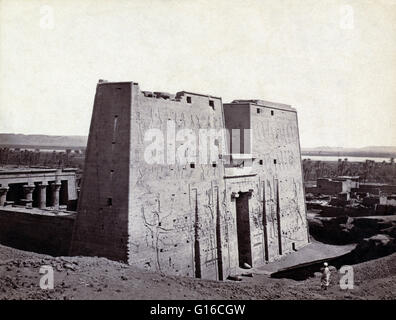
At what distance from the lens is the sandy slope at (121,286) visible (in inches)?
436

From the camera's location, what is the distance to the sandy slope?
1108 cm

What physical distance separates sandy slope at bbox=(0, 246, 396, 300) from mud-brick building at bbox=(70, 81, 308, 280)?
6.56 ft

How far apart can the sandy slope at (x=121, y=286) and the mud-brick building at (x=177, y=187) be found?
1998 mm

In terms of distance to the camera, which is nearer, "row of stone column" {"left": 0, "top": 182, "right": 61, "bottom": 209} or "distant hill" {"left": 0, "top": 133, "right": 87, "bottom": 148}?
"row of stone column" {"left": 0, "top": 182, "right": 61, "bottom": 209}

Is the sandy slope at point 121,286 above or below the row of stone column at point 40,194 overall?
below

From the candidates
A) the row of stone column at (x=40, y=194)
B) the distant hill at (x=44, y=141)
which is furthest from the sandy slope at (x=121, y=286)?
the distant hill at (x=44, y=141)

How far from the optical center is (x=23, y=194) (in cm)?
2598

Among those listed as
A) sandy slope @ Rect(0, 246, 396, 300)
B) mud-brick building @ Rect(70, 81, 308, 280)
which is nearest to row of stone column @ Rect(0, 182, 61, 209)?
sandy slope @ Rect(0, 246, 396, 300)

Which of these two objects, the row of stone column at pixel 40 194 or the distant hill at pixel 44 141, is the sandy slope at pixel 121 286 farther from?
the distant hill at pixel 44 141

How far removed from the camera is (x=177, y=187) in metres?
17.1

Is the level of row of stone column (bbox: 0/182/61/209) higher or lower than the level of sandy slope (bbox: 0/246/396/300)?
higher

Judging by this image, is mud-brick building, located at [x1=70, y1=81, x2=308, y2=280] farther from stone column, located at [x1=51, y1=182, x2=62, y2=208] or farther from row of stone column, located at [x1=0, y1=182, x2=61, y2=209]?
stone column, located at [x1=51, y1=182, x2=62, y2=208]

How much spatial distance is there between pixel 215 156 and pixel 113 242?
22.6 ft
